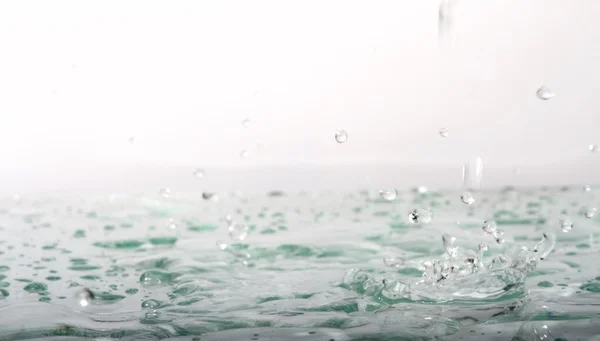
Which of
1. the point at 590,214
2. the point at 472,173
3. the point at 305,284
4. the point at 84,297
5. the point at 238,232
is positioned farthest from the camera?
the point at 590,214

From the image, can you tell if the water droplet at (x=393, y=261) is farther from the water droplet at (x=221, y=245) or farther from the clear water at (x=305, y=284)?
the water droplet at (x=221, y=245)

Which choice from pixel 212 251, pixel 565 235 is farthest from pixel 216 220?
pixel 565 235

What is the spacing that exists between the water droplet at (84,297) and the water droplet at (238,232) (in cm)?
205

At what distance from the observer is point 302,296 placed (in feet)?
7.63

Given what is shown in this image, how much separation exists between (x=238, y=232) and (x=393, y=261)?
2.02 m

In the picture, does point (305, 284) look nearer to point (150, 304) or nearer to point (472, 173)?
point (150, 304)

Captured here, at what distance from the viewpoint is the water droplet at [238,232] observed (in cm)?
465

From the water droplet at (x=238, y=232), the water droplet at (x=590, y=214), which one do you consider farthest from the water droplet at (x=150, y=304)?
the water droplet at (x=590, y=214)

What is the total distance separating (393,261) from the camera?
3268 millimetres

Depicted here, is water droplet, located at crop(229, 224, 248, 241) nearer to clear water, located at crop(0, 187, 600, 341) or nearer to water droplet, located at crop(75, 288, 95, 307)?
clear water, located at crop(0, 187, 600, 341)

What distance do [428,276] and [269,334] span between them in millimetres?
1022

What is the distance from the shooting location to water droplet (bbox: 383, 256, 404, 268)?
312 cm

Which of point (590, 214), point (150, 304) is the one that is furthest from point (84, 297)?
point (590, 214)

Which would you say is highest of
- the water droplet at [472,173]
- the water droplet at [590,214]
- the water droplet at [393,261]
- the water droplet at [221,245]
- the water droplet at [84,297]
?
the water droplet at [472,173]
